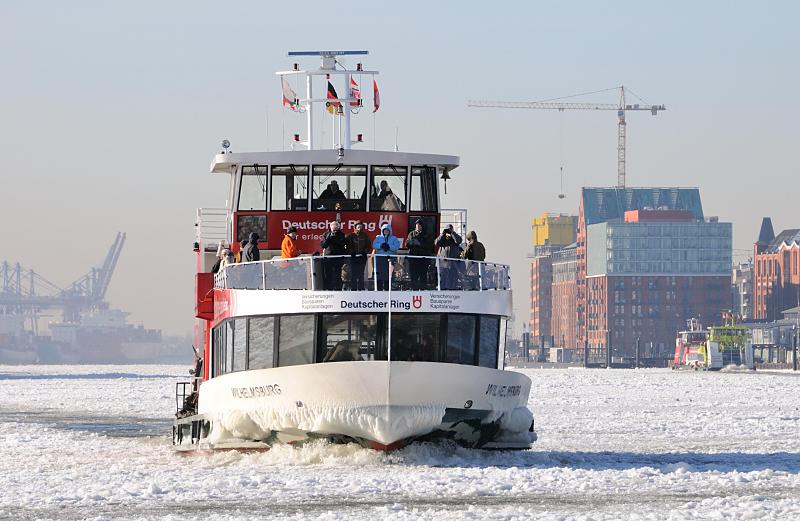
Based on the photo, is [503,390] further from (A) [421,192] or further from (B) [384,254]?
(A) [421,192]

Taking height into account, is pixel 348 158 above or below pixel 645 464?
above

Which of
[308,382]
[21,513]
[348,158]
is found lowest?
[21,513]

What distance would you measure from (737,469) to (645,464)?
6.89 ft

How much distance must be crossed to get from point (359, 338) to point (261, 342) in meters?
2.16

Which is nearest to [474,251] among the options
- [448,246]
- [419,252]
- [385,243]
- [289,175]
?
[448,246]

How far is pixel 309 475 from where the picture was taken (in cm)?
2789

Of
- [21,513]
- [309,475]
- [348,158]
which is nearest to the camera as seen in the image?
[21,513]

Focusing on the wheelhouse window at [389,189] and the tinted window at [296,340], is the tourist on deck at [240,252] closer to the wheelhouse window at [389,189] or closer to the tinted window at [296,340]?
the wheelhouse window at [389,189]

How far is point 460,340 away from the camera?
29219mm

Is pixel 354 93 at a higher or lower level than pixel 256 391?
higher

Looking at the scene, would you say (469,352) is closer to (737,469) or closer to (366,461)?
(366,461)

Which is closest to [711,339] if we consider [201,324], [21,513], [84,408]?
[84,408]

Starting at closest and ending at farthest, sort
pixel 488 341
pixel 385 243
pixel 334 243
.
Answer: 1. pixel 334 243
2. pixel 385 243
3. pixel 488 341

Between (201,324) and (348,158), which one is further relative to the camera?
(201,324)
